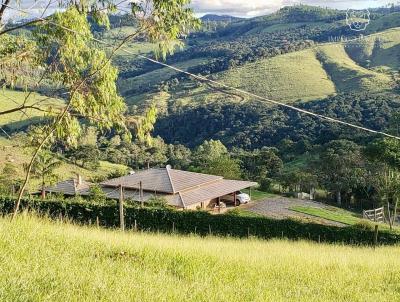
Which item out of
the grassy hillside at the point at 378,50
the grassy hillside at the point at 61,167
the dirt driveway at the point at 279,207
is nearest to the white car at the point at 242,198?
the dirt driveway at the point at 279,207

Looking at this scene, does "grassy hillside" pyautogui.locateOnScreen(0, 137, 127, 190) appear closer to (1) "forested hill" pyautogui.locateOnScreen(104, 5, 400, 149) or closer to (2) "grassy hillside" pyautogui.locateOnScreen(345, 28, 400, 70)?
(1) "forested hill" pyautogui.locateOnScreen(104, 5, 400, 149)

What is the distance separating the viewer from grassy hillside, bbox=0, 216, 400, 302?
4.80m

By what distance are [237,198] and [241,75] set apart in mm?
117738

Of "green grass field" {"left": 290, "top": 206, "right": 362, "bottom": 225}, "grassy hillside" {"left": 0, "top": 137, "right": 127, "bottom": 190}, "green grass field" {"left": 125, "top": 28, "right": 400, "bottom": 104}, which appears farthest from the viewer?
"green grass field" {"left": 125, "top": 28, "right": 400, "bottom": 104}

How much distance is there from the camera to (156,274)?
586 cm

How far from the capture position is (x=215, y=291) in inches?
210

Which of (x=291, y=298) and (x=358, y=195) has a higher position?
(x=291, y=298)

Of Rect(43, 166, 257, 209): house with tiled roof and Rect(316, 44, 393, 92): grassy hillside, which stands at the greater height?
Rect(316, 44, 393, 92): grassy hillside

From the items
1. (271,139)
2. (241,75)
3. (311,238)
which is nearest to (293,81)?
(241,75)

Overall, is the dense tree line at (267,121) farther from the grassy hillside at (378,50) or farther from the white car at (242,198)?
the grassy hillside at (378,50)

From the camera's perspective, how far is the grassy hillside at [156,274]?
4797mm

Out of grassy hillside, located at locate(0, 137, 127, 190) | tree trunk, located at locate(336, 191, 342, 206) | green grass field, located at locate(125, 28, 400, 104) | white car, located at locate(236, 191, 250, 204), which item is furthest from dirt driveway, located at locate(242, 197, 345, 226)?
green grass field, located at locate(125, 28, 400, 104)

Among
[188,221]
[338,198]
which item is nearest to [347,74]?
[338,198]

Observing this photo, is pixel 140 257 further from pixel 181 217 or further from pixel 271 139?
pixel 271 139
